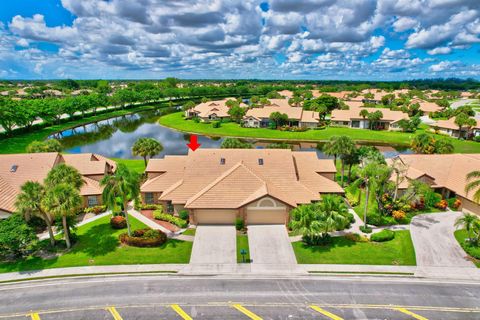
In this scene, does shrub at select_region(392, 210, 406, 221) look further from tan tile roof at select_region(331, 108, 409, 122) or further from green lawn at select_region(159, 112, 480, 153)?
tan tile roof at select_region(331, 108, 409, 122)

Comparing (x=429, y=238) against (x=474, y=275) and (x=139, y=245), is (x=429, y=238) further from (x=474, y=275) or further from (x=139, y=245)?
(x=139, y=245)

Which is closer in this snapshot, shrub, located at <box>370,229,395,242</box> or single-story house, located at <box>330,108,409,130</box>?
shrub, located at <box>370,229,395,242</box>

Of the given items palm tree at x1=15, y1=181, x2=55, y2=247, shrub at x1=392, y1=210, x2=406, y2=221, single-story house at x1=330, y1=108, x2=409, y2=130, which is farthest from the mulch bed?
single-story house at x1=330, y1=108, x2=409, y2=130

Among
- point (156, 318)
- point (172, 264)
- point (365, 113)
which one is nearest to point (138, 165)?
point (172, 264)

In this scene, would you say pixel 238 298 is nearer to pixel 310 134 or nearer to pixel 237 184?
pixel 237 184

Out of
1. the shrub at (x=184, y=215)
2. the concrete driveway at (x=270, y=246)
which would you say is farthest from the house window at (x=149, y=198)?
the concrete driveway at (x=270, y=246)
